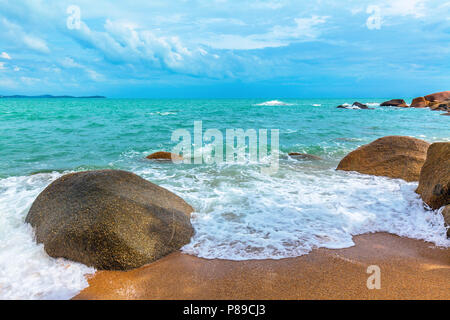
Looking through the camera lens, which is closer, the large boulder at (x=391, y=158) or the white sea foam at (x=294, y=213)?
the white sea foam at (x=294, y=213)

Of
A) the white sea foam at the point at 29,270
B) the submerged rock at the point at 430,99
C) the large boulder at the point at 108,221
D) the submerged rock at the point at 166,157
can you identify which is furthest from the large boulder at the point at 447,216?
the submerged rock at the point at 430,99

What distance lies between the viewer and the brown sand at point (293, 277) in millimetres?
2854

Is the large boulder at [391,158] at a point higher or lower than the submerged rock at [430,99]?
lower

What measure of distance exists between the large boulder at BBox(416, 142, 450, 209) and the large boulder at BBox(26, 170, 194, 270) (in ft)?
13.2

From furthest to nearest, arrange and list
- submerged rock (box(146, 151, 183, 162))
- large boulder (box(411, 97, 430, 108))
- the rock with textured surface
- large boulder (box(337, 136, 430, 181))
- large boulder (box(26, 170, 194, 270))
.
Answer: large boulder (box(411, 97, 430, 108)) < the rock with textured surface < submerged rock (box(146, 151, 183, 162)) < large boulder (box(337, 136, 430, 181)) < large boulder (box(26, 170, 194, 270))

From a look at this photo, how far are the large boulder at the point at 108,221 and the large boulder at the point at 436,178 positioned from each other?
13.2ft

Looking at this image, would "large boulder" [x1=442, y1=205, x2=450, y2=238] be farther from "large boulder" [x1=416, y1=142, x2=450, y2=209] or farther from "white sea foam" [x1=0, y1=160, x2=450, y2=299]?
"large boulder" [x1=416, y1=142, x2=450, y2=209]

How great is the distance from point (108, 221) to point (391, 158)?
6.86m

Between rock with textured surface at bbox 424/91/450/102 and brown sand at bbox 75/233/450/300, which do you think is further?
rock with textured surface at bbox 424/91/450/102

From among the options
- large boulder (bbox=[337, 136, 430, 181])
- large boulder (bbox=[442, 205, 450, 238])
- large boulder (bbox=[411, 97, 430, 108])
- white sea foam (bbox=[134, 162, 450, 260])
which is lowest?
white sea foam (bbox=[134, 162, 450, 260])

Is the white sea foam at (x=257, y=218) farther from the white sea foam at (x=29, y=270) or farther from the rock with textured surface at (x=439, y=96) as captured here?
the rock with textured surface at (x=439, y=96)

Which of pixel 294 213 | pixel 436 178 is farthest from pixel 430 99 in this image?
pixel 294 213

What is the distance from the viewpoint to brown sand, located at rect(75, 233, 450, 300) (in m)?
2.85

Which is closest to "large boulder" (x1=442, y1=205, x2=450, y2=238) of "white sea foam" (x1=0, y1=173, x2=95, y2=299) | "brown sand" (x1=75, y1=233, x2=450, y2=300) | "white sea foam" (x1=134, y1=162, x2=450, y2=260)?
"white sea foam" (x1=134, y1=162, x2=450, y2=260)
